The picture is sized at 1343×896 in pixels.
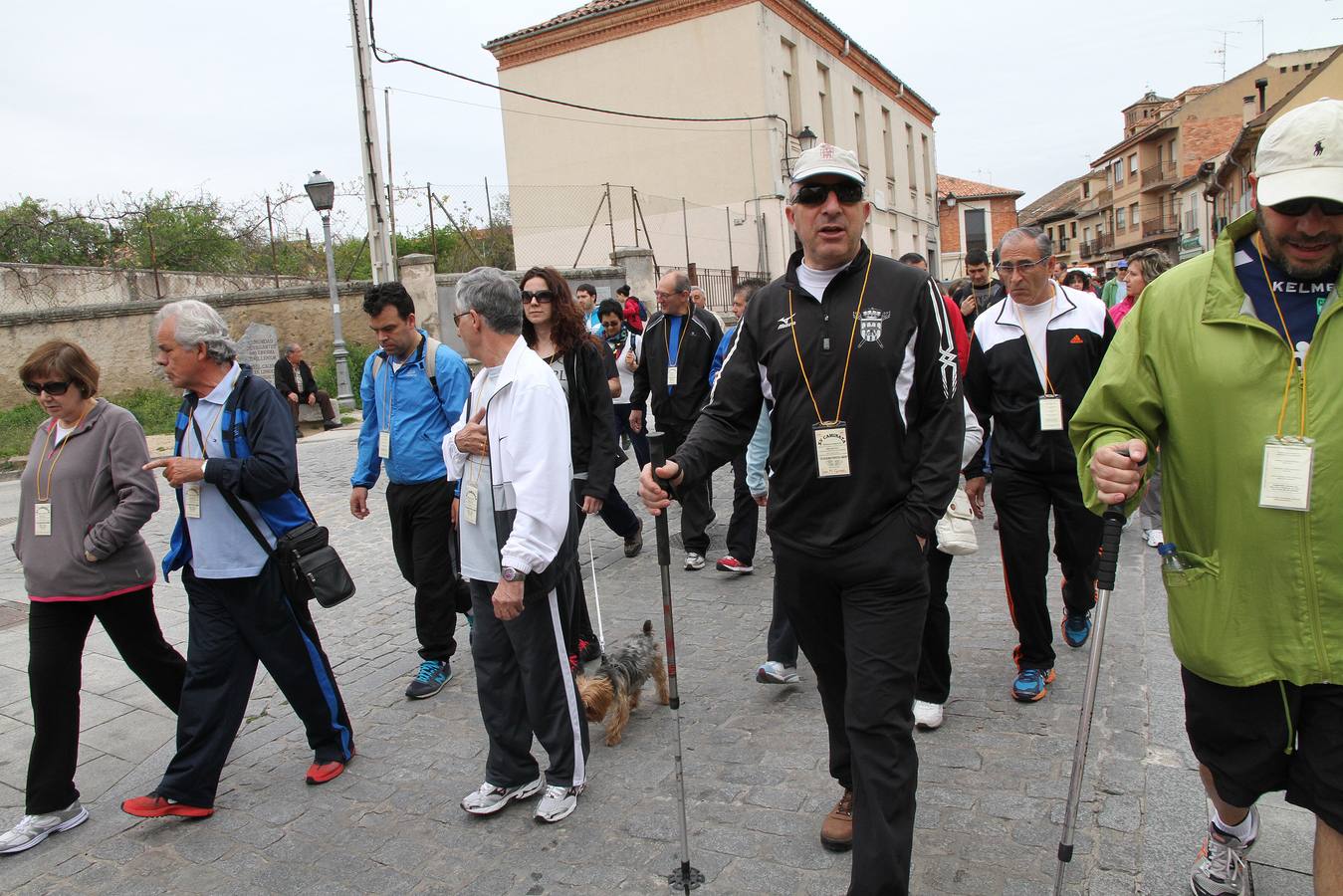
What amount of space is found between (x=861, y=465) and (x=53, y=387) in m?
3.31

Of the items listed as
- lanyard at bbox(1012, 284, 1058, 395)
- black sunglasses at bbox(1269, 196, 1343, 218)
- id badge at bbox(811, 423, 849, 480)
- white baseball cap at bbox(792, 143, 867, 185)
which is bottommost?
id badge at bbox(811, 423, 849, 480)

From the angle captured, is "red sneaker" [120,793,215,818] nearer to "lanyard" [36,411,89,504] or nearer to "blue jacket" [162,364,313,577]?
"blue jacket" [162,364,313,577]

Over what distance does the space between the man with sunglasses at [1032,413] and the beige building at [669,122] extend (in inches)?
834

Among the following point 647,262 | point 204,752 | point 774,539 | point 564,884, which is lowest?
point 564,884

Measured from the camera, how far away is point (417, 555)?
16.3 ft

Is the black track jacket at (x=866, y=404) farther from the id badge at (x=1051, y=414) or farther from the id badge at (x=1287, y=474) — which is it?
the id badge at (x=1051, y=414)

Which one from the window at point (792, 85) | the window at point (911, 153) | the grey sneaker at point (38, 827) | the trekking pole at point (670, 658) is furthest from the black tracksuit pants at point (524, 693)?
the window at point (911, 153)

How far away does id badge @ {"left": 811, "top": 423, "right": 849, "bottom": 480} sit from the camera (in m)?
2.83

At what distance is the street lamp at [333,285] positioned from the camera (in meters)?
17.5

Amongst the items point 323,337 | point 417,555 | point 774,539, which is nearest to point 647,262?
point 323,337

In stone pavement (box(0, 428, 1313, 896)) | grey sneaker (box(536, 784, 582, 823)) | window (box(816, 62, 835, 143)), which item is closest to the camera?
stone pavement (box(0, 428, 1313, 896))

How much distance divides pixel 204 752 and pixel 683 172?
89.1ft

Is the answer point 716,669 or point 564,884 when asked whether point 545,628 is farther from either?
point 716,669

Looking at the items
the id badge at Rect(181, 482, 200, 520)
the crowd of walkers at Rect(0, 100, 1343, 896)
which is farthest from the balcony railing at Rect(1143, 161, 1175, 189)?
the id badge at Rect(181, 482, 200, 520)
